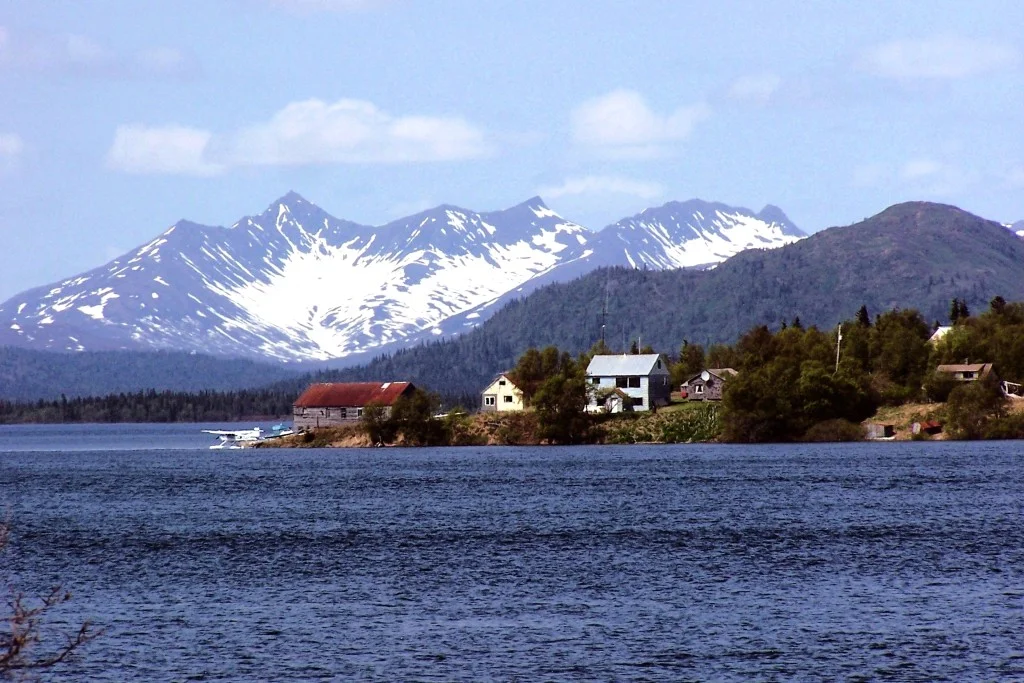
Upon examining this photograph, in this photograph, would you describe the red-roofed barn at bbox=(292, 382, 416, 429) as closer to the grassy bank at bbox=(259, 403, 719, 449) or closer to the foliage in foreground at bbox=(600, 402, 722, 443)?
the grassy bank at bbox=(259, 403, 719, 449)

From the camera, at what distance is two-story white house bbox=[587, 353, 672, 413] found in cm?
17538

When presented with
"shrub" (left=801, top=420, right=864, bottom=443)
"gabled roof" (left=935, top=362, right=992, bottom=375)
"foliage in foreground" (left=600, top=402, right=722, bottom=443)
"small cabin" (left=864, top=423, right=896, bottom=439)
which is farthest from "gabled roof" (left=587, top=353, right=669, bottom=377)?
"gabled roof" (left=935, top=362, right=992, bottom=375)

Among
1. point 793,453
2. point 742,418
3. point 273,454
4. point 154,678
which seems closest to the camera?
point 154,678

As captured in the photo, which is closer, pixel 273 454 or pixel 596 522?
pixel 596 522

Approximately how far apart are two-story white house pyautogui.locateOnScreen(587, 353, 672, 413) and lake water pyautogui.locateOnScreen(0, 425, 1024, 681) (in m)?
63.2

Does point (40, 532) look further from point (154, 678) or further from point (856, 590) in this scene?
point (856, 590)

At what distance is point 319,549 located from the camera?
6612 centimetres

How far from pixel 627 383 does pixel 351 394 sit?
127 feet

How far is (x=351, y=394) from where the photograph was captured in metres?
190

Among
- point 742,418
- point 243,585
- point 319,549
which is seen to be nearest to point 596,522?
point 319,549

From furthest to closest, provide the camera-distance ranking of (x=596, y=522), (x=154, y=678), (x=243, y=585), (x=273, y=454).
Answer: (x=273, y=454)
(x=596, y=522)
(x=243, y=585)
(x=154, y=678)

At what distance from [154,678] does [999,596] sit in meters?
29.1

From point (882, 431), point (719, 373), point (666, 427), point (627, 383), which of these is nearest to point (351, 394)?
point (627, 383)

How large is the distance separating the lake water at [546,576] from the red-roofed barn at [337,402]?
7528 centimetres
